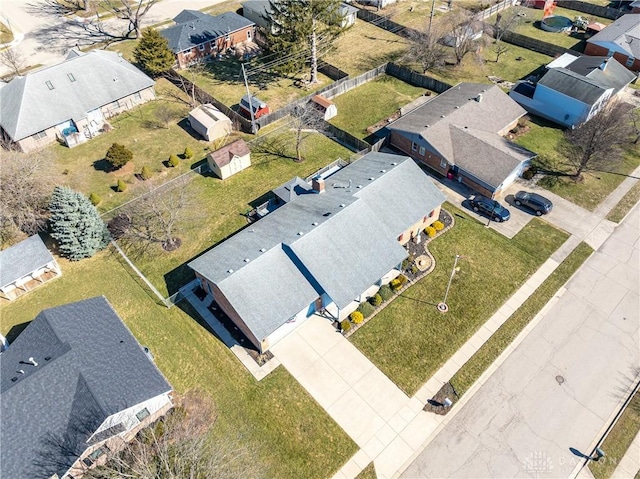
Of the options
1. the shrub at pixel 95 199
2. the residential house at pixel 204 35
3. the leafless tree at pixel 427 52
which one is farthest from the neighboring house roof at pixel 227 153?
the leafless tree at pixel 427 52

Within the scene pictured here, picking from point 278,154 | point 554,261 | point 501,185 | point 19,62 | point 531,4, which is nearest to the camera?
point 554,261

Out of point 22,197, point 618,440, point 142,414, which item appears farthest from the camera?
point 22,197

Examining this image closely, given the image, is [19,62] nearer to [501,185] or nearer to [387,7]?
[387,7]

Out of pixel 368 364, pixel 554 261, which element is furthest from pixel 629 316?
pixel 368 364

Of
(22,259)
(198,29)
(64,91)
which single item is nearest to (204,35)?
(198,29)

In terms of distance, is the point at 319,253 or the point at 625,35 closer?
the point at 319,253

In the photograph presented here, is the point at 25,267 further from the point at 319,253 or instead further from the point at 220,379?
the point at 319,253

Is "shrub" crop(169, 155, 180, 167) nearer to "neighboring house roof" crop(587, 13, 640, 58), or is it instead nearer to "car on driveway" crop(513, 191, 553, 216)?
"car on driveway" crop(513, 191, 553, 216)
